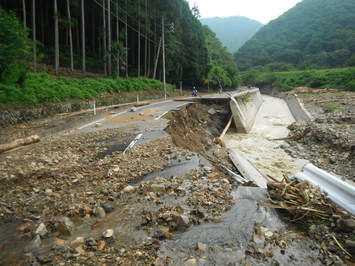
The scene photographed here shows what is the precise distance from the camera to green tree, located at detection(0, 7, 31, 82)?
10.6 meters

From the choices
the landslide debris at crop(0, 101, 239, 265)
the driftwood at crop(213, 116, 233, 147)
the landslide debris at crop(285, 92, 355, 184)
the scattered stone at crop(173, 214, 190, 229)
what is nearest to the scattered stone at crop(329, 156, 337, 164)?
the landslide debris at crop(285, 92, 355, 184)

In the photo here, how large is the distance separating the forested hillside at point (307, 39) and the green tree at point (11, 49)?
81.1m

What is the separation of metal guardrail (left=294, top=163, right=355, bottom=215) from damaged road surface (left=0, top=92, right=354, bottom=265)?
0.44m

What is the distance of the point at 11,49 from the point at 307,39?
386ft

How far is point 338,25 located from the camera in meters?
94.1

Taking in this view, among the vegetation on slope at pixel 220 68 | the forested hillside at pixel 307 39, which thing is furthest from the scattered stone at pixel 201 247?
the forested hillside at pixel 307 39

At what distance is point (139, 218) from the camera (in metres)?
3.79

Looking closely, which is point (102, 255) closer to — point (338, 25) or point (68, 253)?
point (68, 253)

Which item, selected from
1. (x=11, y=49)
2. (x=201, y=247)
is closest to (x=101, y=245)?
(x=201, y=247)

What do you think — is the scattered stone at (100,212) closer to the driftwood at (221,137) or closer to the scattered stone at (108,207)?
the scattered stone at (108,207)

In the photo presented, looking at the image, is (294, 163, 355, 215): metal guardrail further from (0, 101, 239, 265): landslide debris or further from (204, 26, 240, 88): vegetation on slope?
(204, 26, 240, 88): vegetation on slope

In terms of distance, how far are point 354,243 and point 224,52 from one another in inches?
2949

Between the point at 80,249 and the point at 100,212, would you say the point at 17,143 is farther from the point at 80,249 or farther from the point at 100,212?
the point at 80,249

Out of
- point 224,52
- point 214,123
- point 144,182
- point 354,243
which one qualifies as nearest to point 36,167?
point 144,182
